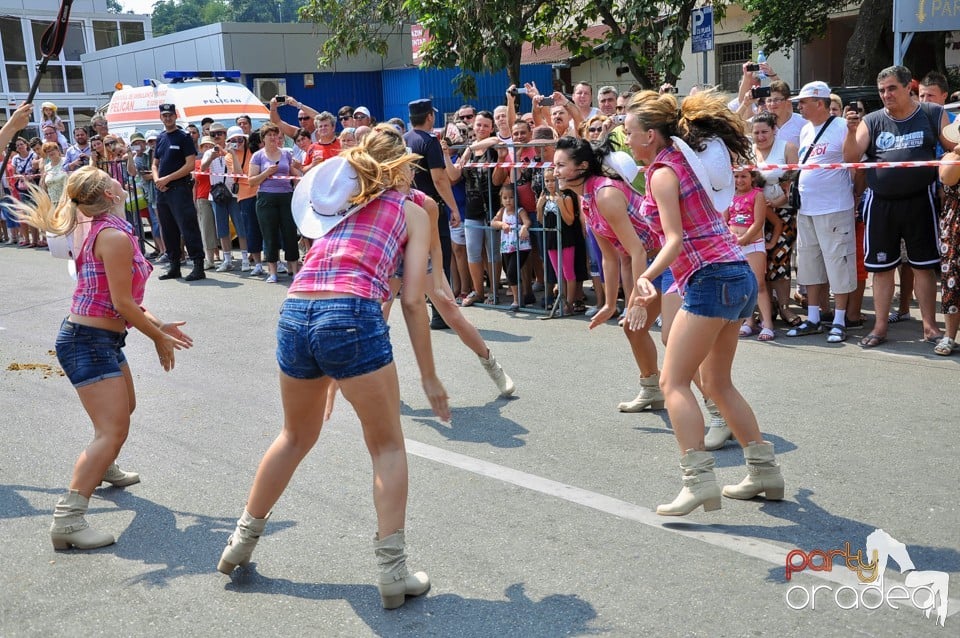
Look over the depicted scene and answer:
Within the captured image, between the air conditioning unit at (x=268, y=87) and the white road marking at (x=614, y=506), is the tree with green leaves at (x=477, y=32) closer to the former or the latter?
the air conditioning unit at (x=268, y=87)

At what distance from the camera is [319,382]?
3.75 m

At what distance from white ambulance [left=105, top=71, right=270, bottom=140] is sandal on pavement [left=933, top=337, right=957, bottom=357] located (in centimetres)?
1326

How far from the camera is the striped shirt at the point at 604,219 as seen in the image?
566 centimetres

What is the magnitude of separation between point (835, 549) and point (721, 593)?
0.66 meters

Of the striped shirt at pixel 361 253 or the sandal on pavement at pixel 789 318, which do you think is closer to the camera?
the striped shirt at pixel 361 253

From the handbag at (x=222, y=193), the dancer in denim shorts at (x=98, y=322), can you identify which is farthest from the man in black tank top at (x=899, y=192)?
the handbag at (x=222, y=193)

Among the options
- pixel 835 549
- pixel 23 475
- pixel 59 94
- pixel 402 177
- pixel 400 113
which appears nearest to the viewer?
pixel 402 177

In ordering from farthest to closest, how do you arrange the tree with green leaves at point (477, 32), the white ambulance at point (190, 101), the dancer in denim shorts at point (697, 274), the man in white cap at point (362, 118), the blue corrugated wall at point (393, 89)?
the blue corrugated wall at point (393, 89) < the white ambulance at point (190, 101) < the tree with green leaves at point (477, 32) < the man in white cap at point (362, 118) < the dancer in denim shorts at point (697, 274)

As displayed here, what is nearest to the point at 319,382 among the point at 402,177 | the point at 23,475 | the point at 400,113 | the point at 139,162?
the point at 402,177

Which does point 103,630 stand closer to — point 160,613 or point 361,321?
point 160,613

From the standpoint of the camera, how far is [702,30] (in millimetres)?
11844

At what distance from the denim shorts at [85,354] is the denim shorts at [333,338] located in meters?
1.39

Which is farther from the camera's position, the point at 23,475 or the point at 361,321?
the point at 23,475

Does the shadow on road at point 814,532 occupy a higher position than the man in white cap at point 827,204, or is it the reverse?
the man in white cap at point 827,204
